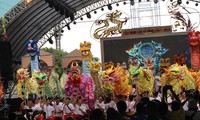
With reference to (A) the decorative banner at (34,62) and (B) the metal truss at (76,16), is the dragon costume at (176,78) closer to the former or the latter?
(A) the decorative banner at (34,62)

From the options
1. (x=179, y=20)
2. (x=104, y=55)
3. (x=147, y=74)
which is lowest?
(x=147, y=74)

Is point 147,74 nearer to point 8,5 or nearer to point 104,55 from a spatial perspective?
point 104,55

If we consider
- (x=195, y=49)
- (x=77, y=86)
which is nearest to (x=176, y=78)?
(x=77, y=86)

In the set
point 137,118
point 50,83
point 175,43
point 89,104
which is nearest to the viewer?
point 137,118

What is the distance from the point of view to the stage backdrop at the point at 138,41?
795 inches

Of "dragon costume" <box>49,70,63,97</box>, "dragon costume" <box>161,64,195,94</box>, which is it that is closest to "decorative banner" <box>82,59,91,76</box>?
"dragon costume" <box>49,70,63,97</box>

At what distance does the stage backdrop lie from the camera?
20188mm

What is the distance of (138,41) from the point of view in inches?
812

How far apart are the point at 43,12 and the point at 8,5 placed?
11.3ft

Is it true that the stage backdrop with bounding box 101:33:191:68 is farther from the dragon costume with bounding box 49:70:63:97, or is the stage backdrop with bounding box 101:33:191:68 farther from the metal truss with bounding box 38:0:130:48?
the dragon costume with bounding box 49:70:63:97

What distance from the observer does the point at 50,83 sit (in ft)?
38.4

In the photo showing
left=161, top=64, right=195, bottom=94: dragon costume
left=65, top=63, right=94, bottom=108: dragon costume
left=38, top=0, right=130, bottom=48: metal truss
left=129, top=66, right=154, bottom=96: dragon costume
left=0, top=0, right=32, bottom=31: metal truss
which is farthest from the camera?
left=38, top=0, right=130, bottom=48: metal truss

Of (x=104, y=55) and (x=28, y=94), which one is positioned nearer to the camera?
(x=28, y=94)

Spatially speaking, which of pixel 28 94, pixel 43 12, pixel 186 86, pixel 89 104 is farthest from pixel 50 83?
pixel 43 12
